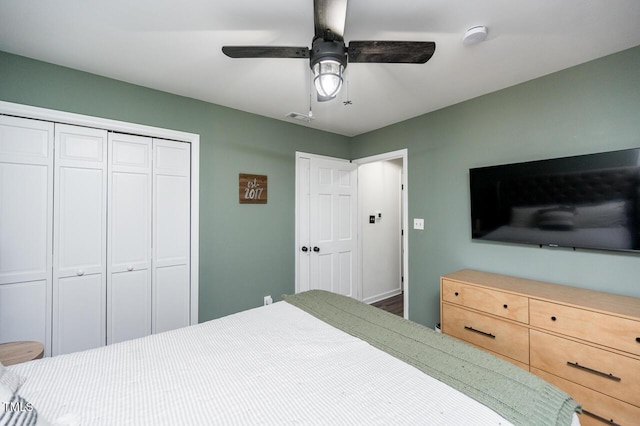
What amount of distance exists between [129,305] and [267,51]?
2.29 metres

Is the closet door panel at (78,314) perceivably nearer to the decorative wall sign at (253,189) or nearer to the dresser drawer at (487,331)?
the decorative wall sign at (253,189)

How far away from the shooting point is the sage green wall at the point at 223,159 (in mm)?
2000

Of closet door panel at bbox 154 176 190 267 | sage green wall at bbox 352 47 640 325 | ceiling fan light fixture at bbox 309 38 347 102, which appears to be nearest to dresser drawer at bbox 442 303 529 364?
sage green wall at bbox 352 47 640 325

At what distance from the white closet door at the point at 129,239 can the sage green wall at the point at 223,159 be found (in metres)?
0.30

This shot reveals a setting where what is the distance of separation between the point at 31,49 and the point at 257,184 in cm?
187

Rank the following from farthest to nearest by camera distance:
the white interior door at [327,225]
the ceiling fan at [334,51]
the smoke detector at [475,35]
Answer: the white interior door at [327,225], the smoke detector at [475,35], the ceiling fan at [334,51]

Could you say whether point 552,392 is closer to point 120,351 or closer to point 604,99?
point 120,351

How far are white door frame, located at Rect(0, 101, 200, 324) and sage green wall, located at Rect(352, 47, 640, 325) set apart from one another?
2.20 meters

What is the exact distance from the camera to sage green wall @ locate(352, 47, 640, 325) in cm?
184

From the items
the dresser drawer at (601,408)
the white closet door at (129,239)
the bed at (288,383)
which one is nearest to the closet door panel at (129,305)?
the white closet door at (129,239)

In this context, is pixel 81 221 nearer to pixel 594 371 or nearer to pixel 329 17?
pixel 329 17

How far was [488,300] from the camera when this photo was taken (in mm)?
2047

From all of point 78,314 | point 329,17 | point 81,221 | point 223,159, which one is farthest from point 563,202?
point 78,314

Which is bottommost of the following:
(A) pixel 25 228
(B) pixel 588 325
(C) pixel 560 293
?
(B) pixel 588 325
